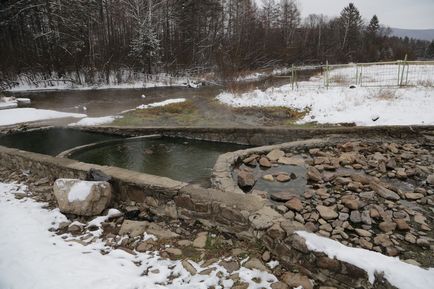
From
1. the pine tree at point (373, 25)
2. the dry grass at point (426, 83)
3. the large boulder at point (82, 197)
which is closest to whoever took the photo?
the large boulder at point (82, 197)

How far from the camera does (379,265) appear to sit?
2434 millimetres

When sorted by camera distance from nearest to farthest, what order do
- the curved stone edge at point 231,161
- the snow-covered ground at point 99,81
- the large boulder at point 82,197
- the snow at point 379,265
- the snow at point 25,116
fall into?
the snow at point 379,265, the large boulder at point 82,197, the curved stone edge at point 231,161, the snow at point 25,116, the snow-covered ground at point 99,81

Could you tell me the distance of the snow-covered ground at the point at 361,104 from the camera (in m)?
8.73

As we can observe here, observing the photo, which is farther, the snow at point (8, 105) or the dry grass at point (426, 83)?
the snow at point (8, 105)

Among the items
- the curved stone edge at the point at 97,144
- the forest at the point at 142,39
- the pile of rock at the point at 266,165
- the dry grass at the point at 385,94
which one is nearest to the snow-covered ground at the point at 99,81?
the forest at the point at 142,39

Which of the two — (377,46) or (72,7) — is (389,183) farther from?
(377,46)

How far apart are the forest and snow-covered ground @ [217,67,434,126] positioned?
923cm

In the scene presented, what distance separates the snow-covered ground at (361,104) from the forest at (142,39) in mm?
9227

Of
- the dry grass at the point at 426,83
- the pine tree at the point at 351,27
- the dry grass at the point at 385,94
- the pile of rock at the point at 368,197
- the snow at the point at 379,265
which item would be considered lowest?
the pile of rock at the point at 368,197

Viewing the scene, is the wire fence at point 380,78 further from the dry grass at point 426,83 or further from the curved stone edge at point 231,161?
the curved stone edge at point 231,161

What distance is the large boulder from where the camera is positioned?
405 cm

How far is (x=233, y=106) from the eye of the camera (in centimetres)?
1312

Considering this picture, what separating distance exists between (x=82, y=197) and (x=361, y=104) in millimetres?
9407

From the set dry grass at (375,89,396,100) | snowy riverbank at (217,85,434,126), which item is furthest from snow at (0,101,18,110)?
dry grass at (375,89,396,100)
